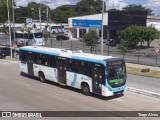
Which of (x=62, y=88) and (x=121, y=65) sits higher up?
(x=121, y=65)

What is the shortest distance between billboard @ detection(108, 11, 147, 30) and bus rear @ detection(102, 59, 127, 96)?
166ft

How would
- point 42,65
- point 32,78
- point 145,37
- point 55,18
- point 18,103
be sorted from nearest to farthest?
point 18,103 → point 42,65 → point 32,78 → point 145,37 → point 55,18

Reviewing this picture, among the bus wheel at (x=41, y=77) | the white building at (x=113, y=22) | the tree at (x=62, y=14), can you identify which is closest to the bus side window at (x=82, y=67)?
the bus wheel at (x=41, y=77)

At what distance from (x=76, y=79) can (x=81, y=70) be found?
32.0 inches

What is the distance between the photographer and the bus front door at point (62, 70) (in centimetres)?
2270

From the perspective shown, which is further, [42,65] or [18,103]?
[42,65]

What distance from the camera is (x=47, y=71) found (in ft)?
80.3

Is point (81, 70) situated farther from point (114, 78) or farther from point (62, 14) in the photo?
point (62, 14)

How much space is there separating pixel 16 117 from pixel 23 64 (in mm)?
11896

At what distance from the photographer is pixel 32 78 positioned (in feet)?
88.6

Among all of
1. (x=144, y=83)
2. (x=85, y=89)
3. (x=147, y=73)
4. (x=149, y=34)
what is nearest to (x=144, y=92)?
(x=85, y=89)

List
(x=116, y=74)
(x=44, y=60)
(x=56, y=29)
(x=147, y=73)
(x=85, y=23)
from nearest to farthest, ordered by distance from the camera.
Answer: (x=116, y=74) → (x=44, y=60) → (x=147, y=73) → (x=85, y=23) → (x=56, y=29)

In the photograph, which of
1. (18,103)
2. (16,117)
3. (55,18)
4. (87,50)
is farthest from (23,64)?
(55,18)

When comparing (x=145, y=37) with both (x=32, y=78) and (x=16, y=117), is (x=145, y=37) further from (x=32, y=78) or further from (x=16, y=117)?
(x=16, y=117)
